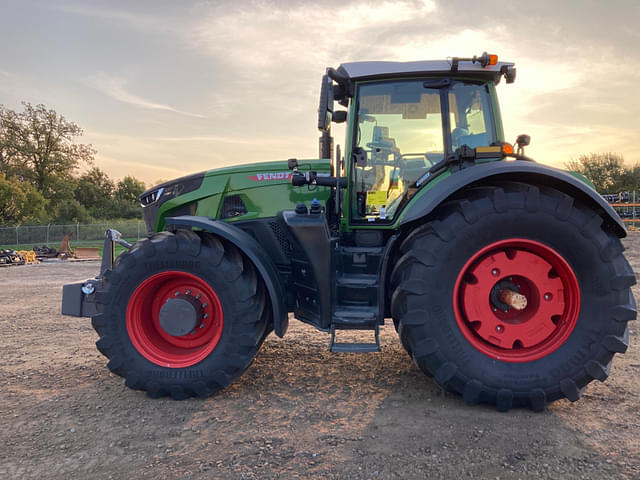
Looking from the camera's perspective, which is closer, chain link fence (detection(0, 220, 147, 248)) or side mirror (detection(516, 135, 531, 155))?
side mirror (detection(516, 135, 531, 155))

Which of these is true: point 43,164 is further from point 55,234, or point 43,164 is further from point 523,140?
point 523,140

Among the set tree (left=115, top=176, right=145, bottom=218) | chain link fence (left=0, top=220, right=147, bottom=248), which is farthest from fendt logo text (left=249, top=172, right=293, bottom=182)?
tree (left=115, top=176, right=145, bottom=218)

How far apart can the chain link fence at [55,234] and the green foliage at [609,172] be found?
35375 mm

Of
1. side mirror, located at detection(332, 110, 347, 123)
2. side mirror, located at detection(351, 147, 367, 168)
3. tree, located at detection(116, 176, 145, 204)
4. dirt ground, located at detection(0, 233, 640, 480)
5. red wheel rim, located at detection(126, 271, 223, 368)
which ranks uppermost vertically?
tree, located at detection(116, 176, 145, 204)

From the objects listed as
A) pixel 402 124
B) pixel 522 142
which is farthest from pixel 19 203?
pixel 522 142

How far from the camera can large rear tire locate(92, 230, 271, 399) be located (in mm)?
3252

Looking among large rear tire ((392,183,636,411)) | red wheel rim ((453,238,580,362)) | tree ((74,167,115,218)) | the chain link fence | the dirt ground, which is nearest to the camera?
the dirt ground

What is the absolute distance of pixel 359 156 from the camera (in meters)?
3.68

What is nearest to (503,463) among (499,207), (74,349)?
(499,207)

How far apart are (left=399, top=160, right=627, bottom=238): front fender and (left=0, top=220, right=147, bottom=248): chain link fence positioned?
26.1 m

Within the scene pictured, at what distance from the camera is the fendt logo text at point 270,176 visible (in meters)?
3.90

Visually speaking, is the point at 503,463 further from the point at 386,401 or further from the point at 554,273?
the point at 554,273

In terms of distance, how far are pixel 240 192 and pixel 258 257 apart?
82 centimetres

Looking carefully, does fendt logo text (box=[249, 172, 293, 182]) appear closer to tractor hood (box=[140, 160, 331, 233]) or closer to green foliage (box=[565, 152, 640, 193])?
tractor hood (box=[140, 160, 331, 233])
